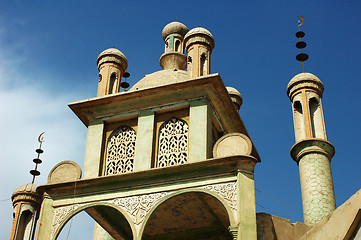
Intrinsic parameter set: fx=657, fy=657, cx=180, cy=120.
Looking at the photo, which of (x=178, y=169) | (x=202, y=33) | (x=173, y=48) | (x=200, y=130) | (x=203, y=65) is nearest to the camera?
(x=178, y=169)

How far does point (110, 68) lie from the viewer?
648 inches

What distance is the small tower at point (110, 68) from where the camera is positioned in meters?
16.2

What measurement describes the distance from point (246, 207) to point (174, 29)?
802cm

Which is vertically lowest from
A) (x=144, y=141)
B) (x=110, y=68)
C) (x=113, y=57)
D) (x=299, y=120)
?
(x=144, y=141)

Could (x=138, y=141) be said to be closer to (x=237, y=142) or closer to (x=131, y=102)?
(x=131, y=102)

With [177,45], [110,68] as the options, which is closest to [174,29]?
[177,45]


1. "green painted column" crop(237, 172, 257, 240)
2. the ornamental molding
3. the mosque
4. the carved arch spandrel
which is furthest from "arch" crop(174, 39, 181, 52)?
"green painted column" crop(237, 172, 257, 240)

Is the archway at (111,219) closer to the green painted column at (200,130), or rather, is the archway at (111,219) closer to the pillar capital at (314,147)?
the green painted column at (200,130)

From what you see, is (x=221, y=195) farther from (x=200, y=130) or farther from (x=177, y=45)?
(x=177, y=45)

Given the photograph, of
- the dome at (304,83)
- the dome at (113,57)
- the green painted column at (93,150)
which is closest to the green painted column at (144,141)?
the green painted column at (93,150)

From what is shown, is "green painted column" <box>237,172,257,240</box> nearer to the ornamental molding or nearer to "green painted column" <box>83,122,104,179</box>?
the ornamental molding

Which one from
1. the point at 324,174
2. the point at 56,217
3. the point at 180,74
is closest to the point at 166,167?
the point at 56,217

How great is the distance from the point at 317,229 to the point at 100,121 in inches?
216

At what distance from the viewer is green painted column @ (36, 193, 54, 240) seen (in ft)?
44.3
